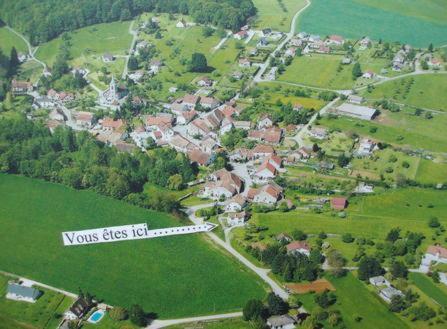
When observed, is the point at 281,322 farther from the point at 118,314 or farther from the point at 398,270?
the point at 118,314

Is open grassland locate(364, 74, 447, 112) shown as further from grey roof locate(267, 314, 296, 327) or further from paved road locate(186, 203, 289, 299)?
grey roof locate(267, 314, 296, 327)

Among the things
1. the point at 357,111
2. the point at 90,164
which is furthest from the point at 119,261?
the point at 357,111

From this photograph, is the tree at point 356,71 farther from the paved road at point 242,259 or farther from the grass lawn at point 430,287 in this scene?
the grass lawn at point 430,287

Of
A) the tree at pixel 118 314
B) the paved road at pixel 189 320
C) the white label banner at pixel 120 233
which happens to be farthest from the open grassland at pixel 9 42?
the paved road at pixel 189 320

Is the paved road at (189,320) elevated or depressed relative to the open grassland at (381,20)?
elevated

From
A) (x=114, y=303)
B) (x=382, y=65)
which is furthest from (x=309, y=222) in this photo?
(x=382, y=65)
